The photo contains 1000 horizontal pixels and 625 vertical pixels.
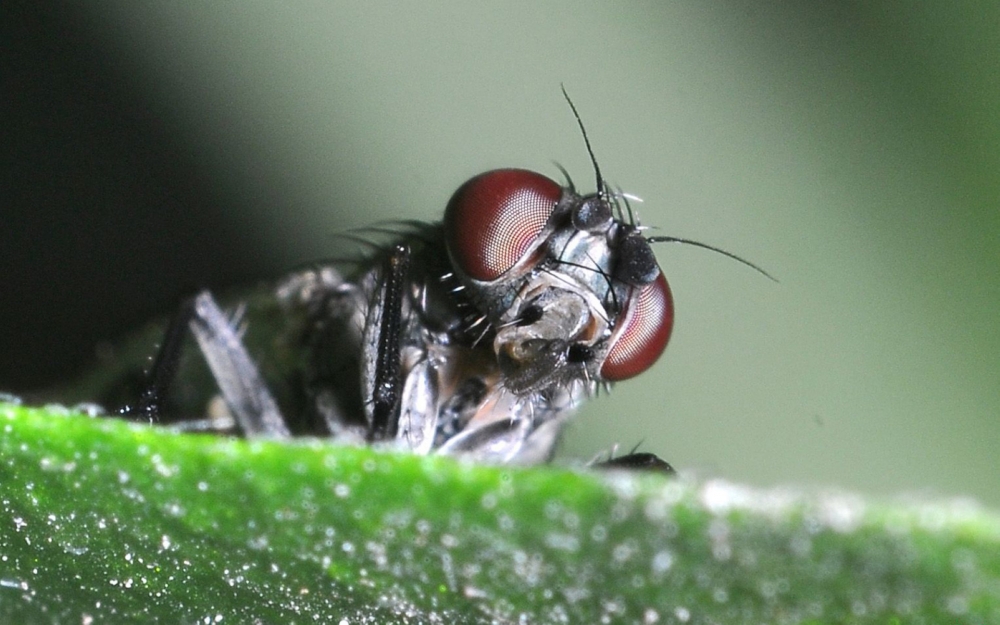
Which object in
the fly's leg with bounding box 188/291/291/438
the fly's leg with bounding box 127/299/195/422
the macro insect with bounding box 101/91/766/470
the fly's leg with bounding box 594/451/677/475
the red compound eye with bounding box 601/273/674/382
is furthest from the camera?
the fly's leg with bounding box 188/291/291/438

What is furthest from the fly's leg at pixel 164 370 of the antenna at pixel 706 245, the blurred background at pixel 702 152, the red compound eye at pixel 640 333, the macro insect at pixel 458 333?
the antenna at pixel 706 245

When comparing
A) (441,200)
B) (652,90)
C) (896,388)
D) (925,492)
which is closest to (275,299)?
(441,200)

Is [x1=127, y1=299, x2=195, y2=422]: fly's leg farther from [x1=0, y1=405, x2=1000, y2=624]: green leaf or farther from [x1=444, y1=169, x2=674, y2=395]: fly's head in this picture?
[x1=0, y1=405, x2=1000, y2=624]: green leaf

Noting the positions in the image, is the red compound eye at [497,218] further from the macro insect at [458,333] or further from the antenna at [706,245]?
the antenna at [706,245]

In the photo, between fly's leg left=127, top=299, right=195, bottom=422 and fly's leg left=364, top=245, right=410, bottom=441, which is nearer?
fly's leg left=364, top=245, right=410, bottom=441

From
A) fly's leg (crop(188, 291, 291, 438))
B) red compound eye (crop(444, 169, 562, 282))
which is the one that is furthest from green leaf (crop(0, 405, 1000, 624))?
fly's leg (crop(188, 291, 291, 438))

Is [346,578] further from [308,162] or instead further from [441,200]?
[308,162]

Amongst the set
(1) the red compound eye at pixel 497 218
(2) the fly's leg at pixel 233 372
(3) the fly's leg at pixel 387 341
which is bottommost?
(2) the fly's leg at pixel 233 372

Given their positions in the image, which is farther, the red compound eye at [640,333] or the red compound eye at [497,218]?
the red compound eye at [640,333]

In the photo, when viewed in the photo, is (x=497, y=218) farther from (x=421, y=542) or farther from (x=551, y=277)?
(x=421, y=542)

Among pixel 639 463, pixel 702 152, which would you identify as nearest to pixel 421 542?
pixel 639 463
